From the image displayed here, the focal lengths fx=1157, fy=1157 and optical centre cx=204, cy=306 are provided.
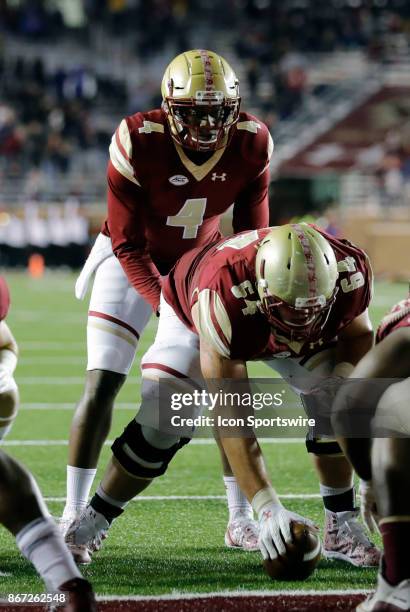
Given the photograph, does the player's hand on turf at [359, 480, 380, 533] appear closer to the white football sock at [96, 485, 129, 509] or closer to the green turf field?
the green turf field

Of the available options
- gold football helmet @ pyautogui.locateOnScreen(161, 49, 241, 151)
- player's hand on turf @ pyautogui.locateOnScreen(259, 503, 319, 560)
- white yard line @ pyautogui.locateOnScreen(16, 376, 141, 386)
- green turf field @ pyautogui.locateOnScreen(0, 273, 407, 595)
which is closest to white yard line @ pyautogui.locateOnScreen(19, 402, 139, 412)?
green turf field @ pyautogui.locateOnScreen(0, 273, 407, 595)

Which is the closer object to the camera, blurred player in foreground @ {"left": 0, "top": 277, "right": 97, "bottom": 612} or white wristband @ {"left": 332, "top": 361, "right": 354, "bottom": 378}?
blurred player in foreground @ {"left": 0, "top": 277, "right": 97, "bottom": 612}

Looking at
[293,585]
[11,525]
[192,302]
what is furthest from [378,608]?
[192,302]

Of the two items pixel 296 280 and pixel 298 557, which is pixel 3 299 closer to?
pixel 296 280

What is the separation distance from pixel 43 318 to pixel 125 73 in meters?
12.6

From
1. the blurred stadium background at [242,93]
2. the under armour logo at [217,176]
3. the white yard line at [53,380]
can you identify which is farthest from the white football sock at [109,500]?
the blurred stadium background at [242,93]

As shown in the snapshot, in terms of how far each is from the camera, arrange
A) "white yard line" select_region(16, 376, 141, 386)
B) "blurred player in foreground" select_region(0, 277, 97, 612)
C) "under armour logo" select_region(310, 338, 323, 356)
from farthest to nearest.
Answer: "white yard line" select_region(16, 376, 141, 386)
"under armour logo" select_region(310, 338, 323, 356)
"blurred player in foreground" select_region(0, 277, 97, 612)

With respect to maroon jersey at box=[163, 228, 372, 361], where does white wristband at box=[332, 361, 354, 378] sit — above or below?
below

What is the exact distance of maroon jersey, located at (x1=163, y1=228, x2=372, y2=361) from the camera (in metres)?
3.68

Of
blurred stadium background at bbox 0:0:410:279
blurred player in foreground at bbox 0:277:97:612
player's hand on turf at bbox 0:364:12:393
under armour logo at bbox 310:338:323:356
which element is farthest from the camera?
blurred stadium background at bbox 0:0:410:279

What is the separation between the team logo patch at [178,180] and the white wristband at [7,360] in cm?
95

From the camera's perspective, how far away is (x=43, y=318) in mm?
14070

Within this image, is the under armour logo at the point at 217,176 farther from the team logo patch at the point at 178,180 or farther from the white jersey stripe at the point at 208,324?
the white jersey stripe at the point at 208,324

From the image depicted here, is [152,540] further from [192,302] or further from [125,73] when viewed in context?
[125,73]
